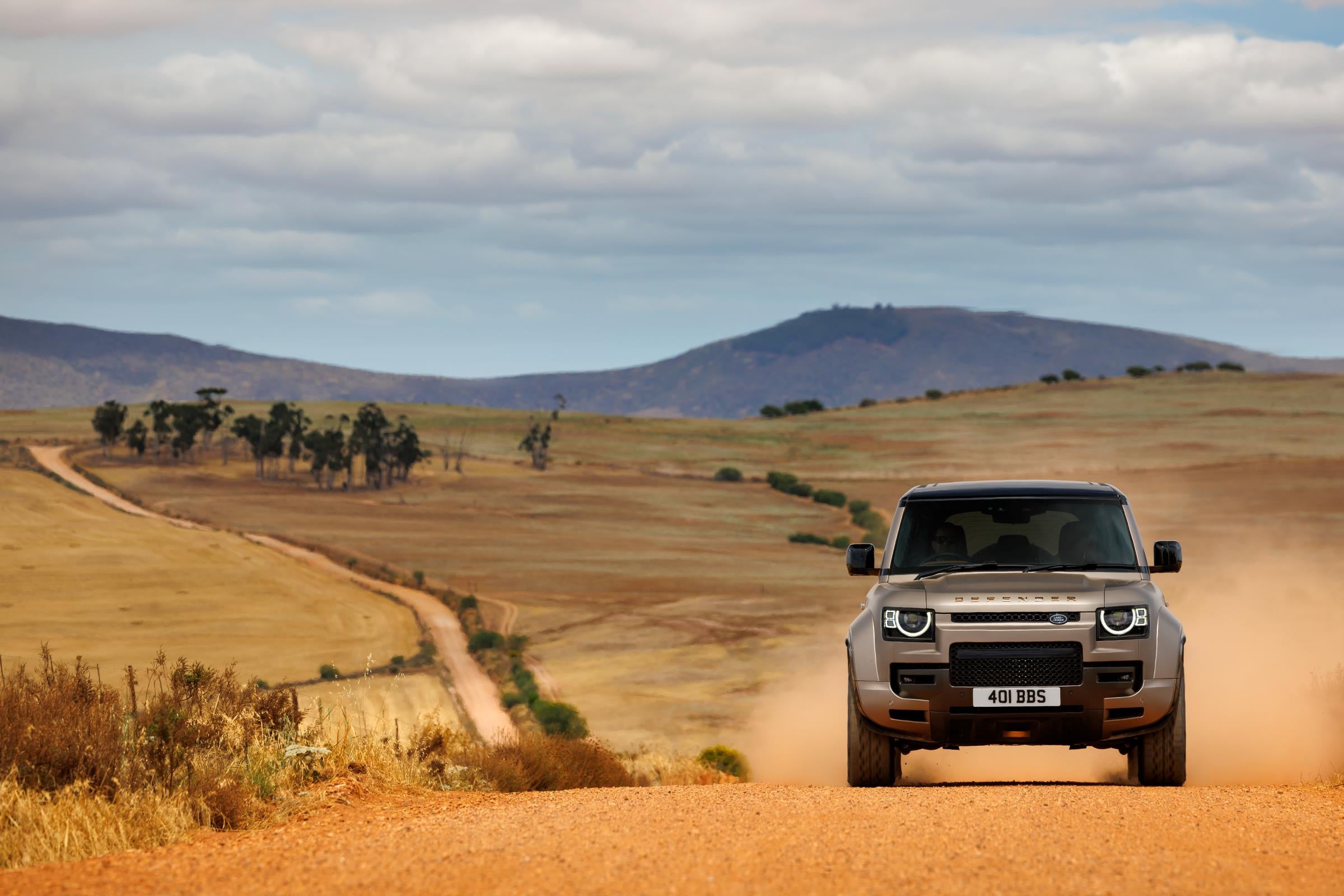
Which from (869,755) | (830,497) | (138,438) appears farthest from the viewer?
(138,438)

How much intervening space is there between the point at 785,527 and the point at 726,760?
217ft

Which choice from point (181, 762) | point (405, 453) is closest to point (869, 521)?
point (405, 453)

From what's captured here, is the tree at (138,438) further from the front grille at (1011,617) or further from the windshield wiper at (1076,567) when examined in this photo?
the front grille at (1011,617)

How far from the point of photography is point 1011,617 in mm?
9711

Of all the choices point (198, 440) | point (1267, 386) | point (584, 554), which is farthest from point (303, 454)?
point (1267, 386)

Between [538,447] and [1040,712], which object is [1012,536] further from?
[538,447]

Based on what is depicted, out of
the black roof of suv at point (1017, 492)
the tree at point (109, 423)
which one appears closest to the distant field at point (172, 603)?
the tree at point (109, 423)

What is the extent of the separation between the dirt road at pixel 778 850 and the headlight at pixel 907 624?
1112 millimetres

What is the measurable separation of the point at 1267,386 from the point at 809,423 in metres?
45.6

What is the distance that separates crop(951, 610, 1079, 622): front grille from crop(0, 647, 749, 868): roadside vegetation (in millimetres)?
4104

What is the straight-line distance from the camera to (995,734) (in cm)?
974

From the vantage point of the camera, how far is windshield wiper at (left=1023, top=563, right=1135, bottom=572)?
10.6 m

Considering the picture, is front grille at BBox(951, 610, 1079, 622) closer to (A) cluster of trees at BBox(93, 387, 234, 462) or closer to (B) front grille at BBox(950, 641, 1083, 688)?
(B) front grille at BBox(950, 641, 1083, 688)

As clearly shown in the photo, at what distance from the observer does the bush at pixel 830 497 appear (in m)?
103
